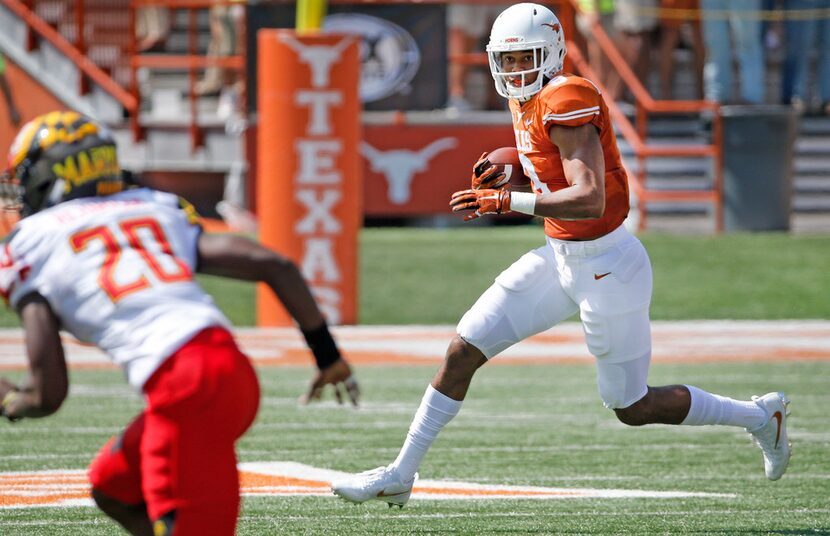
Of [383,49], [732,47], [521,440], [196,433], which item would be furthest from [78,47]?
[196,433]

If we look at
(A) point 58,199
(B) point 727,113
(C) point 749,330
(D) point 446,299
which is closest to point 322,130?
(D) point 446,299

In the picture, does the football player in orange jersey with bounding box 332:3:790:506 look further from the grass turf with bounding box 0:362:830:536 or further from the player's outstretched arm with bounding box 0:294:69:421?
the player's outstretched arm with bounding box 0:294:69:421

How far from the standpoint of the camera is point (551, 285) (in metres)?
5.40

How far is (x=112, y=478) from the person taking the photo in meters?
3.82

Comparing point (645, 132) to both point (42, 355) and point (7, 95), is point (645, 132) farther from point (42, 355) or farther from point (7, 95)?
point (42, 355)

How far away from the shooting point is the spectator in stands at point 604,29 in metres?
15.3

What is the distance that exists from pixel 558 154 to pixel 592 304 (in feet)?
1.63

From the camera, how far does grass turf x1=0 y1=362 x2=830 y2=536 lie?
5328 mm

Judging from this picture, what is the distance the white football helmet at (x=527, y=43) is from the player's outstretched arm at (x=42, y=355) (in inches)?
83.6

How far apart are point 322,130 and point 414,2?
12.4ft

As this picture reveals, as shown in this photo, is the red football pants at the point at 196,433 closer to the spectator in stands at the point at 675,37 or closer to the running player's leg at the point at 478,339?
the running player's leg at the point at 478,339

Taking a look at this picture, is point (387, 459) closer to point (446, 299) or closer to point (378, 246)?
point (446, 299)

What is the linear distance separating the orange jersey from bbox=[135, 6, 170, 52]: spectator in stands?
43.0ft

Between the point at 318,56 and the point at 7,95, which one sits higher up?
the point at 318,56
